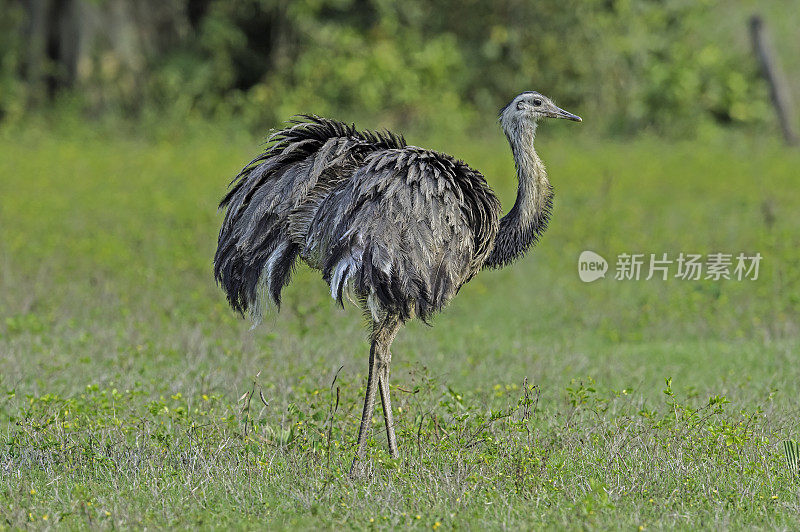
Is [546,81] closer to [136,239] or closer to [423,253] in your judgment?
[136,239]

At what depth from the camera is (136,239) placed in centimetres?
1275

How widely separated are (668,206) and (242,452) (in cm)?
1027

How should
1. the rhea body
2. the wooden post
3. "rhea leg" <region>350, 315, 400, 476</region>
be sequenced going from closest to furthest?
the rhea body < "rhea leg" <region>350, 315, 400, 476</region> < the wooden post

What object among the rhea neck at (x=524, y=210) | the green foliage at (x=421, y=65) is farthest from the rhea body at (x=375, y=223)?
the green foliage at (x=421, y=65)

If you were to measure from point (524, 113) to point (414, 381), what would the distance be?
1.75 m

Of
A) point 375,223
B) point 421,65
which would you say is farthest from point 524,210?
point 421,65

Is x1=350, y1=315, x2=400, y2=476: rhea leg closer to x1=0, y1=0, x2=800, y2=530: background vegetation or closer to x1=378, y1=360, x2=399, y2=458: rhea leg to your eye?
x1=378, y1=360, x2=399, y2=458: rhea leg

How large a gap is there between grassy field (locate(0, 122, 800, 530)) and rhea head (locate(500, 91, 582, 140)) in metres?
1.51

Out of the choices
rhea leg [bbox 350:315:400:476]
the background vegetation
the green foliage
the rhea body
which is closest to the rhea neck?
the rhea body

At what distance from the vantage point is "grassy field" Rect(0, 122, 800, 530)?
18.0ft

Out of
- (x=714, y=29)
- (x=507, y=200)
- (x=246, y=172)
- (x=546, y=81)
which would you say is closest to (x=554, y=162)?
(x=507, y=200)

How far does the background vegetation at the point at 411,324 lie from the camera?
567 cm

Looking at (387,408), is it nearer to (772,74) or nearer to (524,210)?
(524,210)

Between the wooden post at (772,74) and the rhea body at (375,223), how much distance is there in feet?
50.5
